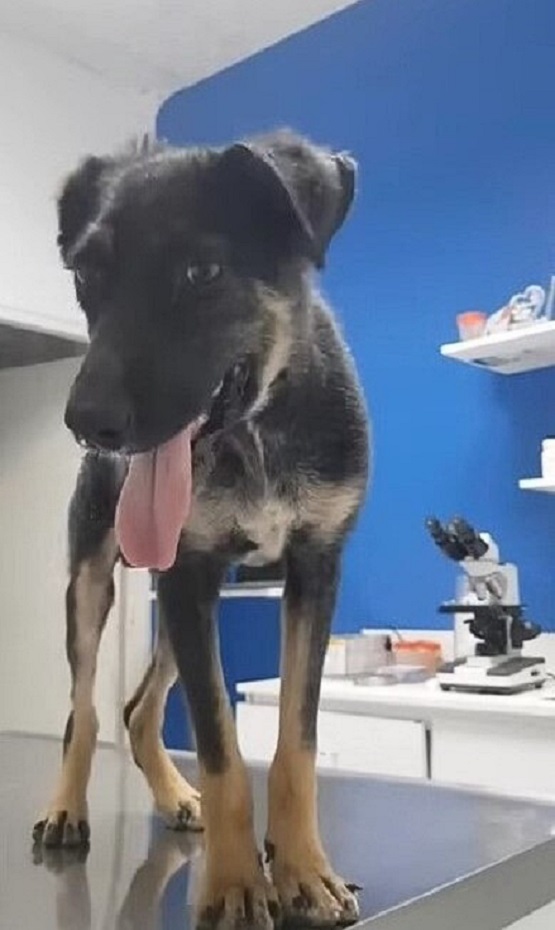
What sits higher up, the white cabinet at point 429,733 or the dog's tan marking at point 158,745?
the dog's tan marking at point 158,745

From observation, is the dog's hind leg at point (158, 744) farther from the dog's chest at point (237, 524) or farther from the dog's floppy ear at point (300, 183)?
the dog's floppy ear at point (300, 183)

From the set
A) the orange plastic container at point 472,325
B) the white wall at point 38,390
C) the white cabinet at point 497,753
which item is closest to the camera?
the white wall at point 38,390

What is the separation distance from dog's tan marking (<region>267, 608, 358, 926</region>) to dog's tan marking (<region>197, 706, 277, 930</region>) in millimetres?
18

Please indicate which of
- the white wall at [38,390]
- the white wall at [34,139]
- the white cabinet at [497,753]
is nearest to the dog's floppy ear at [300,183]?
the white wall at [38,390]

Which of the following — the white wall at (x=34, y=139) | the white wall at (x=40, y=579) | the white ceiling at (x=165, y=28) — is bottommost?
the white wall at (x=40, y=579)

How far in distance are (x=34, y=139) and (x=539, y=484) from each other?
119 centimetres

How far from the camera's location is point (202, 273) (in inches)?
26.0

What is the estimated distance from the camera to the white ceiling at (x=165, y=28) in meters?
2.77

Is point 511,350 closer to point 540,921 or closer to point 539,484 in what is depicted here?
point 539,484

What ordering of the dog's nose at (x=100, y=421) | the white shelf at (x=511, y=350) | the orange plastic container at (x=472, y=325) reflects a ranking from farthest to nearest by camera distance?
the orange plastic container at (x=472, y=325)
the white shelf at (x=511, y=350)
the dog's nose at (x=100, y=421)

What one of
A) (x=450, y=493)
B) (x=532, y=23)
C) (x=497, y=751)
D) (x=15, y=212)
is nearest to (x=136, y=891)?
(x=497, y=751)

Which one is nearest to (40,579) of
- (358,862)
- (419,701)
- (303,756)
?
(419,701)

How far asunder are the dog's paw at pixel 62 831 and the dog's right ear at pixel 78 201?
0.45 meters

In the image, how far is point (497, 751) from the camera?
2043mm
